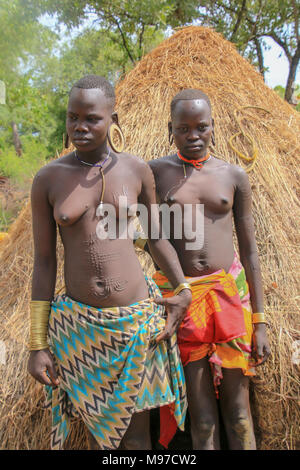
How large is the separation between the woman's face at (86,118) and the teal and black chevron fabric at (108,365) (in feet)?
1.99

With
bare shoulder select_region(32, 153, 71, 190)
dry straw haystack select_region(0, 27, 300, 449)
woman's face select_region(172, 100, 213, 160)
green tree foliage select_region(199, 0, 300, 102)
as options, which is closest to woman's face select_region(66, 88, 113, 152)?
bare shoulder select_region(32, 153, 71, 190)

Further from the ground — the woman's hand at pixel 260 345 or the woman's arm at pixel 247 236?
the woman's arm at pixel 247 236

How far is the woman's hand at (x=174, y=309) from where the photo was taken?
1682mm

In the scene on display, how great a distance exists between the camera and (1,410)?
2232 millimetres

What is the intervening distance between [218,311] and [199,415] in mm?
439

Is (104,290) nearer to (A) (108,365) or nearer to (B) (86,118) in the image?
(A) (108,365)

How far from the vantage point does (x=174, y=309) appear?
67.5 inches

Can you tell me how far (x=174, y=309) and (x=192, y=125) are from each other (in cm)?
79

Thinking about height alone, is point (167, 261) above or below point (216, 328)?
above

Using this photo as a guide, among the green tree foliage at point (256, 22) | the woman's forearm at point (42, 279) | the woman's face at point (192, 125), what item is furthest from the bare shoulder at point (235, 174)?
the green tree foliage at point (256, 22)

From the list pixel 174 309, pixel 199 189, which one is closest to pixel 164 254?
pixel 174 309

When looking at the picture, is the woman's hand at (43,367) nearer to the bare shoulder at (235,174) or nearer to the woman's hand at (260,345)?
the woman's hand at (260,345)
